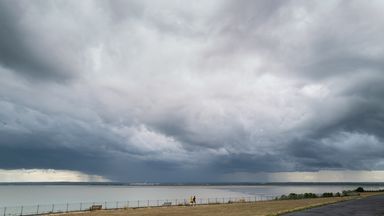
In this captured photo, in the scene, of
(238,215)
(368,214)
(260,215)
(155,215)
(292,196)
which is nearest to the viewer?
(368,214)

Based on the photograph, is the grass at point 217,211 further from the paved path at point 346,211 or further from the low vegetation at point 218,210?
the paved path at point 346,211

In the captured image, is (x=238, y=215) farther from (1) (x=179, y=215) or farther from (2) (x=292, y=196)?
(2) (x=292, y=196)

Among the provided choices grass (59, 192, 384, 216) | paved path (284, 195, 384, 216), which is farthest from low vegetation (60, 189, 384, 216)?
paved path (284, 195, 384, 216)

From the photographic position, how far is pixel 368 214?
44031 millimetres

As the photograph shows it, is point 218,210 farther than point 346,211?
Yes

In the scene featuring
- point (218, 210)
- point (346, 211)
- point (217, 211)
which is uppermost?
point (218, 210)

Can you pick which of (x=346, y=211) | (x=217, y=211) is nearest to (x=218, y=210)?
(x=217, y=211)

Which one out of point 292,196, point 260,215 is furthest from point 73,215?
point 292,196

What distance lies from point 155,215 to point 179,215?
428cm

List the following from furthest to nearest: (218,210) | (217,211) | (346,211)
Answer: (218,210), (217,211), (346,211)

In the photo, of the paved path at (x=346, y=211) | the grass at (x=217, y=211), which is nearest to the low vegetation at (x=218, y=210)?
the grass at (x=217, y=211)

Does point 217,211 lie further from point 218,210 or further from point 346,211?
point 346,211

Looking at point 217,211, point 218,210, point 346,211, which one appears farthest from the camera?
point 218,210

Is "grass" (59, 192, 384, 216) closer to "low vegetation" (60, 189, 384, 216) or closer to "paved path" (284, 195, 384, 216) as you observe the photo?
"low vegetation" (60, 189, 384, 216)
